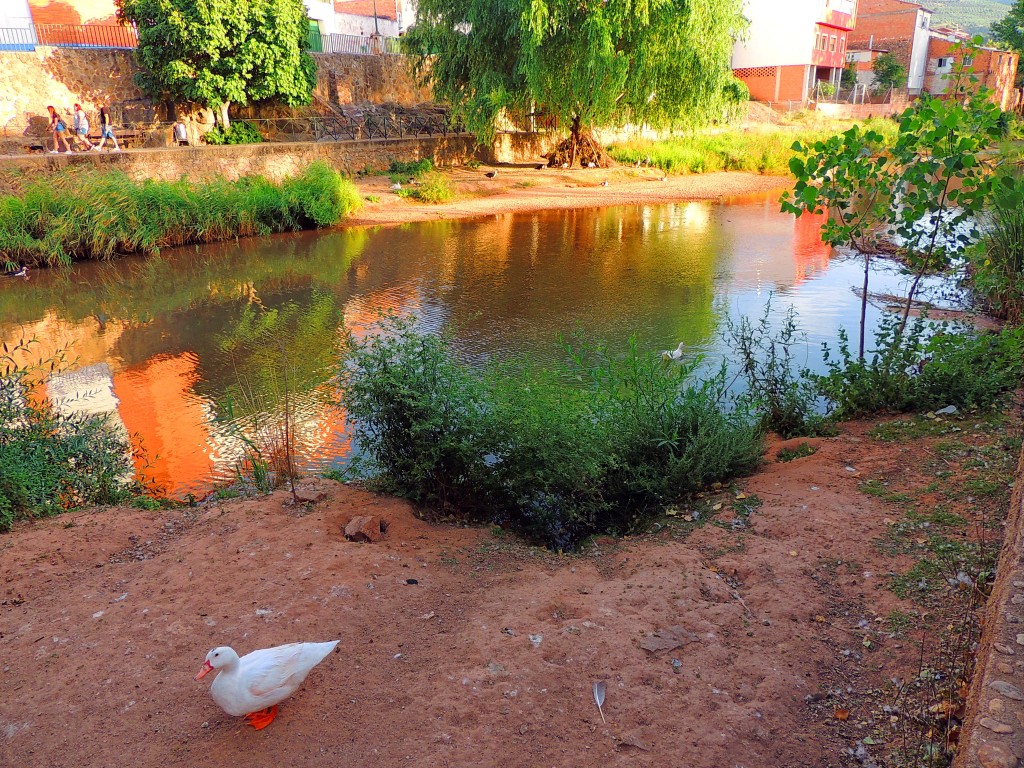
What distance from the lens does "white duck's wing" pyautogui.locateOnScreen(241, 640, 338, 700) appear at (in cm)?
306

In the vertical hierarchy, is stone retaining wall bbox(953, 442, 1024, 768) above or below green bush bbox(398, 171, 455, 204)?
below

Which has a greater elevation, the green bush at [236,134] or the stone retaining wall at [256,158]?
the green bush at [236,134]

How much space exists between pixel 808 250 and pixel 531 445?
12.5 m

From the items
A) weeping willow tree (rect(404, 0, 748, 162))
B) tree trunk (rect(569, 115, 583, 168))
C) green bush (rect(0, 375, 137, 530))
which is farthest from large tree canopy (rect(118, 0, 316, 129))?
green bush (rect(0, 375, 137, 530))

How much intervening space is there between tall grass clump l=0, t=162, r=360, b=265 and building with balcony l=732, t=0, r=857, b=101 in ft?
100

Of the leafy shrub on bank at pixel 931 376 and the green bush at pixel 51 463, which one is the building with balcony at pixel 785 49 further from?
the green bush at pixel 51 463

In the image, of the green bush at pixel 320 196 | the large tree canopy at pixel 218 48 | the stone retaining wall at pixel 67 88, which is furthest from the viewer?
the stone retaining wall at pixel 67 88

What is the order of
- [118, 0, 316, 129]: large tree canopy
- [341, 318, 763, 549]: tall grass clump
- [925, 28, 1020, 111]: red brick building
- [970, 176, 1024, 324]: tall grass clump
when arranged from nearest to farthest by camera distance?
[341, 318, 763, 549]: tall grass clump
[970, 176, 1024, 324]: tall grass clump
[118, 0, 316, 129]: large tree canopy
[925, 28, 1020, 111]: red brick building

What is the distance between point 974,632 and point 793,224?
16969 mm

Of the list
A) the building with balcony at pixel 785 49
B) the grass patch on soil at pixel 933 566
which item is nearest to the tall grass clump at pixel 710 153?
the building with balcony at pixel 785 49

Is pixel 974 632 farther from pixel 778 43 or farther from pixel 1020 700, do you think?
pixel 778 43

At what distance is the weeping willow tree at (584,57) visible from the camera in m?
20.9

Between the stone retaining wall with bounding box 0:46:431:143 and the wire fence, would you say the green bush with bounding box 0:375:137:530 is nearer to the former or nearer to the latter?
the stone retaining wall with bounding box 0:46:431:143

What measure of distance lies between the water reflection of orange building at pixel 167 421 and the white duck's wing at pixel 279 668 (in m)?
3.98
